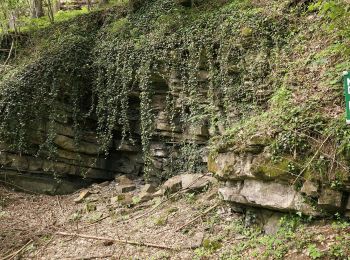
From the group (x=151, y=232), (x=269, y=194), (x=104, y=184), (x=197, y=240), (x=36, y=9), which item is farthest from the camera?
(x=36, y=9)

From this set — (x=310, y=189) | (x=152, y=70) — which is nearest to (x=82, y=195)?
(x=152, y=70)

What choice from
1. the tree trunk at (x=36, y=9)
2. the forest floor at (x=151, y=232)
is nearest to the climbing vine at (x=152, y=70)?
the forest floor at (x=151, y=232)

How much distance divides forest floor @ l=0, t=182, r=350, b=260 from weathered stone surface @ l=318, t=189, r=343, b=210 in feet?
0.78

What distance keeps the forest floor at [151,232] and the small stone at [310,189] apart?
44 cm

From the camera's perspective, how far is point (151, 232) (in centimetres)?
702

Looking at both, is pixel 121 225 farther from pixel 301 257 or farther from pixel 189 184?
pixel 301 257

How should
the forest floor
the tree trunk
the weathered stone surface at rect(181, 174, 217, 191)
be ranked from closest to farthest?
the forest floor
the weathered stone surface at rect(181, 174, 217, 191)
the tree trunk

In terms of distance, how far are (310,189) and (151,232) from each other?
11.0 feet

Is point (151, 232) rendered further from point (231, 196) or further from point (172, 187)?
point (231, 196)

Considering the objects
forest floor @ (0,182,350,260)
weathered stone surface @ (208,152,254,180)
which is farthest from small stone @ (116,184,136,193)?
weathered stone surface @ (208,152,254,180)

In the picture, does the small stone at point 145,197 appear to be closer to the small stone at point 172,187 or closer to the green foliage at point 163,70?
the small stone at point 172,187

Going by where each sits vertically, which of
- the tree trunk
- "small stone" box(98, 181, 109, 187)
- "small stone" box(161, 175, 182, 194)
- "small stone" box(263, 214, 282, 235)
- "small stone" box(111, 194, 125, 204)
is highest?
the tree trunk

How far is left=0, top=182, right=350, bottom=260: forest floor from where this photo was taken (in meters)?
4.90

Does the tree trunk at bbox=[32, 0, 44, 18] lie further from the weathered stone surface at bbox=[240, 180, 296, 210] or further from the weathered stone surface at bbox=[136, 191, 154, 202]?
the weathered stone surface at bbox=[240, 180, 296, 210]
